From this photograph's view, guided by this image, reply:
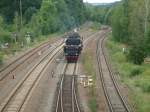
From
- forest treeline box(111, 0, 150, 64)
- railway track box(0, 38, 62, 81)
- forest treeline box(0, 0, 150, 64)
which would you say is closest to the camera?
railway track box(0, 38, 62, 81)

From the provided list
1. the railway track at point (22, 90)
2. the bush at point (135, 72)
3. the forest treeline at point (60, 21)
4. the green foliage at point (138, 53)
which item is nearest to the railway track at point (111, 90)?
the bush at point (135, 72)

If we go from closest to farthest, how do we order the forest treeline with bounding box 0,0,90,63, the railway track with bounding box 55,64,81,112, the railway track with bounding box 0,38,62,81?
the railway track with bounding box 55,64,81,112
the railway track with bounding box 0,38,62,81
the forest treeline with bounding box 0,0,90,63

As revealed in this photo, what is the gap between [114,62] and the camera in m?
52.4

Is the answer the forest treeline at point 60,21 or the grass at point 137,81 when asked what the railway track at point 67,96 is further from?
the forest treeline at point 60,21

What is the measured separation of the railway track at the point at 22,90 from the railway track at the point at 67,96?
7.72 ft

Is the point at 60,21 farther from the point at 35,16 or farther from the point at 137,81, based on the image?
the point at 137,81

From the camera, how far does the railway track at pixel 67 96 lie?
28.8 m

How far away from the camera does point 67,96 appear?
32719 mm

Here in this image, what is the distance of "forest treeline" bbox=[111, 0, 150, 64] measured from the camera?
156ft

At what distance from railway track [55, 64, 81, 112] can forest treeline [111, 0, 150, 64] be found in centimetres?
849

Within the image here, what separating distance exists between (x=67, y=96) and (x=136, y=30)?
2744 cm

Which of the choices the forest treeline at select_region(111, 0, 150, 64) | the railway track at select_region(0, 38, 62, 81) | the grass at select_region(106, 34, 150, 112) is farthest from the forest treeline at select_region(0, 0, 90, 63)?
the grass at select_region(106, 34, 150, 112)

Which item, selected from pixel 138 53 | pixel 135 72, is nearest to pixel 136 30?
pixel 138 53

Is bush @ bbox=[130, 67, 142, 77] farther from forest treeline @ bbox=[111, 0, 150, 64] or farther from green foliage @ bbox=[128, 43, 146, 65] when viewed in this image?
forest treeline @ bbox=[111, 0, 150, 64]
